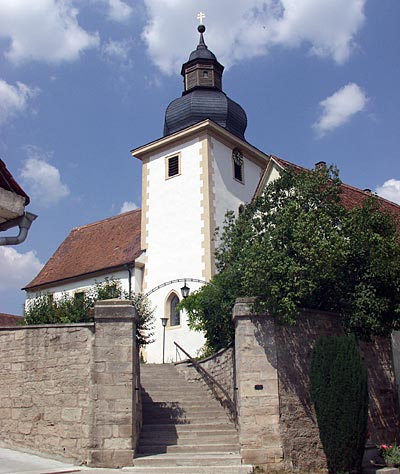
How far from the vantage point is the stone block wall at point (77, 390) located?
11.1m

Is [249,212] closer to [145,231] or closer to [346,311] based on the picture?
[346,311]

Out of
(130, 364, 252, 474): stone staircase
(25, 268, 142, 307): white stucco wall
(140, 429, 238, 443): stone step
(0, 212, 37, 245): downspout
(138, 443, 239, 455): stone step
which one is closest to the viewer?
(0, 212, 37, 245): downspout

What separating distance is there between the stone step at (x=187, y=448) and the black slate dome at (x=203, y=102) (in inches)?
694

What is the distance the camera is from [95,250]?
30.4m

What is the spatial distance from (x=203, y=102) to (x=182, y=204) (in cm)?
532

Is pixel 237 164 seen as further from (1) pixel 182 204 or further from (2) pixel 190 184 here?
(1) pixel 182 204

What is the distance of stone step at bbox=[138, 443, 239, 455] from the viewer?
11.7 m

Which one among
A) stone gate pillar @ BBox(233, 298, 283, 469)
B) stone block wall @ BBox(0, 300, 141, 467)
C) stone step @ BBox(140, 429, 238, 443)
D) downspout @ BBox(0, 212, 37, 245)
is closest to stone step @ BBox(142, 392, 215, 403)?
stone step @ BBox(140, 429, 238, 443)

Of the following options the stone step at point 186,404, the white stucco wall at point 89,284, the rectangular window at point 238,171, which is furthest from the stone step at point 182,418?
the rectangular window at point 238,171

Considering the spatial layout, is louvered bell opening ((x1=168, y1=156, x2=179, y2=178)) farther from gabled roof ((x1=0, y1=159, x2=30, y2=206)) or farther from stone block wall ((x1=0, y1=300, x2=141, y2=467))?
gabled roof ((x1=0, y1=159, x2=30, y2=206))

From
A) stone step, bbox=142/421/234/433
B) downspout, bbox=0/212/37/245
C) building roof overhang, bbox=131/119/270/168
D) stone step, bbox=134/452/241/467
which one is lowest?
stone step, bbox=134/452/241/467

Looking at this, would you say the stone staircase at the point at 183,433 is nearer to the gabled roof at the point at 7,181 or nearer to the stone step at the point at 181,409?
the stone step at the point at 181,409

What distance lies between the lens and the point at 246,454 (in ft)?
36.9

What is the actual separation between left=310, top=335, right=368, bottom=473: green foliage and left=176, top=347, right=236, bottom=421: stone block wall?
256cm
